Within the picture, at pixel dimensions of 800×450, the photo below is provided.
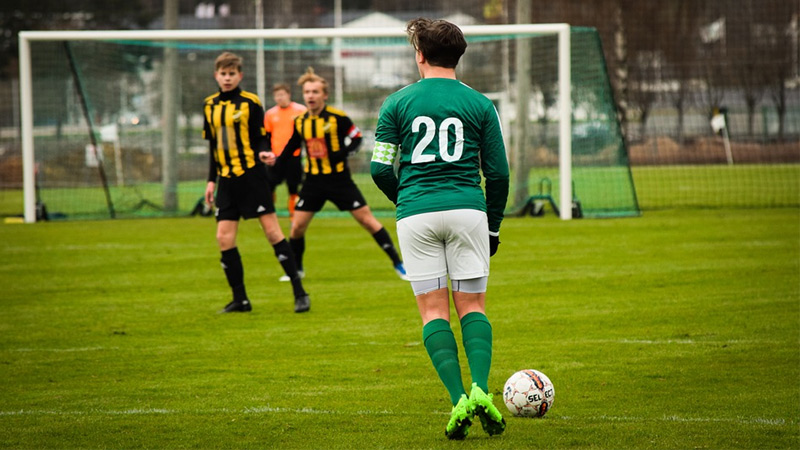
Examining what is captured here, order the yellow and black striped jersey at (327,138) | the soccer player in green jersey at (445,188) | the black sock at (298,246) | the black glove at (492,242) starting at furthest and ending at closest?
1. the black sock at (298,246)
2. the yellow and black striped jersey at (327,138)
3. the black glove at (492,242)
4. the soccer player in green jersey at (445,188)

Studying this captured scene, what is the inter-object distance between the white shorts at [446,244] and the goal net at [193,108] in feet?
43.9

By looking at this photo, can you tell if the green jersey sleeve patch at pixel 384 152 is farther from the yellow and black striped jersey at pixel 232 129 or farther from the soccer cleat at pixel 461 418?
the yellow and black striped jersey at pixel 232 129

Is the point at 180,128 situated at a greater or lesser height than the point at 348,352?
greater

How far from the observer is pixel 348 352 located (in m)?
7.14

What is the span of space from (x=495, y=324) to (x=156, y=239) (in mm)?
8421

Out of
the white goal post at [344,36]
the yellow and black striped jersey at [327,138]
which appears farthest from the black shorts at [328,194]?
the white goal post at [344,36]

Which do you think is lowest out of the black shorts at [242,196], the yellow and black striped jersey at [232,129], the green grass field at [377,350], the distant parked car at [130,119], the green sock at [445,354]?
the green grass field at [377,350]

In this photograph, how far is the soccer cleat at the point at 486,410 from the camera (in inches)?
181

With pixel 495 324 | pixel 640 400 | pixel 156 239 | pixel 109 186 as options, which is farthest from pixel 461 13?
pixel 640 400

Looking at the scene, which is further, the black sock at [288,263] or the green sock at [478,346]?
the black sock at [288,263]

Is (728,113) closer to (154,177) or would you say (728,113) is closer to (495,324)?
(154,177)

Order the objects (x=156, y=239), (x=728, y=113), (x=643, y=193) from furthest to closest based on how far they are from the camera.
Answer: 1. (x=728, y=113)
2. (x=643, y=193)
3. (x=156, y=239)

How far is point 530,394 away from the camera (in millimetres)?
5168

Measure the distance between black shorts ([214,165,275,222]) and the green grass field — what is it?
2.92 feet
